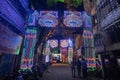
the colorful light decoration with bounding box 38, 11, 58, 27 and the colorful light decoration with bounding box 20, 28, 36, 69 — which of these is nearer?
the colorful light decoration with bounding box 20, 28, 36, 69

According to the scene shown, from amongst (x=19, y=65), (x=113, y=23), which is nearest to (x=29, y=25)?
(x=19, y=65)

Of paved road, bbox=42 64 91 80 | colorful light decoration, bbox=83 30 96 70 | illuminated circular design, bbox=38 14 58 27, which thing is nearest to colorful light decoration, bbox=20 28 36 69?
illuminated circular design, bbox=38 14 58 27

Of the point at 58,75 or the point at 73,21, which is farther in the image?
the point at 58,75

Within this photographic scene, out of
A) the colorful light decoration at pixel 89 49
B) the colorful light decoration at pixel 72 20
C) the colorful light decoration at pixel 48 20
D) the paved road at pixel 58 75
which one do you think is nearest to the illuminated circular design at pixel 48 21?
the colorful light decoration at pixel 48 20

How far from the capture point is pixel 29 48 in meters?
16.6

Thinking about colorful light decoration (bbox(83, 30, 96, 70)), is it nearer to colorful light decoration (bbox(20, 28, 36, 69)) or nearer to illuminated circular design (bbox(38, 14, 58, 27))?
illuminated circular design (bbox(38, 14, 58, 27))

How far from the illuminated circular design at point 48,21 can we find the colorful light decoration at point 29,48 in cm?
139

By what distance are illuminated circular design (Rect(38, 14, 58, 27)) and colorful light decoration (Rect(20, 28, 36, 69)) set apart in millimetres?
1391

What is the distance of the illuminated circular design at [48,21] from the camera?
17281mm

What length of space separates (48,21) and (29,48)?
164 inches

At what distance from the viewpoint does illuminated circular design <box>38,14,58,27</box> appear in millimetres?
17281

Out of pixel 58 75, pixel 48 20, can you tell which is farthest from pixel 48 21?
pixel 58 75

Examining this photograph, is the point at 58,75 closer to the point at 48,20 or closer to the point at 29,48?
the point at 29,48

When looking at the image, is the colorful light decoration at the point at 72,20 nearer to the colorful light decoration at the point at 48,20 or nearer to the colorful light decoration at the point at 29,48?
the colorful light decoration at the point at 48,20
